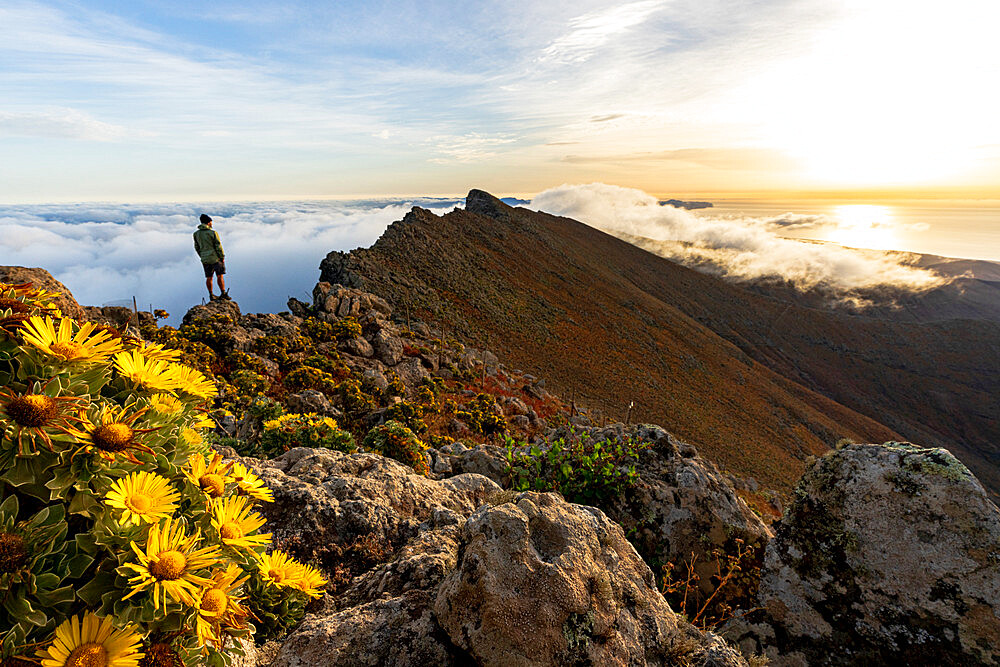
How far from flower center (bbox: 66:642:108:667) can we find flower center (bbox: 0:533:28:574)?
254 millimetres

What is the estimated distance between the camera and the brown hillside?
37094 mm

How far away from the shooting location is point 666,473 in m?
5.73

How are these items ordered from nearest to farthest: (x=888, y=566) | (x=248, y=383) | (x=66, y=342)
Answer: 1. (x=66, y=342)
2. (x=888, y=566)
3. (x=248, y=383)

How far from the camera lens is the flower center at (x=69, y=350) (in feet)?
4.58

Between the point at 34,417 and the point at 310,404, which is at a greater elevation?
the point at 34,417

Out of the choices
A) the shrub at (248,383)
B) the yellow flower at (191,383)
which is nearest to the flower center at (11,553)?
the yellow flower at (191,383)

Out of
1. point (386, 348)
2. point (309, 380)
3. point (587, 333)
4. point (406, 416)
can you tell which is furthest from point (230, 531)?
point (587, 333)

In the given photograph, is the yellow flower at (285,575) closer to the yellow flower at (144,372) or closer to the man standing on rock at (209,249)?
the yellow flower at (144,372)

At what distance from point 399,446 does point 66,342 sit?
5605 millimetres

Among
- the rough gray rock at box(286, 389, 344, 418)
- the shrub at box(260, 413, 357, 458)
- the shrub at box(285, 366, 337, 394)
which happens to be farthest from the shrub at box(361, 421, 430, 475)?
the shrub at box(285, 366, 337, 394)

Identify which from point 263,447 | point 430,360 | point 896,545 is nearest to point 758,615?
point 896,545

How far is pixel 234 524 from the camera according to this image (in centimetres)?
157

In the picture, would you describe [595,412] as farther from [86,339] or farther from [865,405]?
[865,405]

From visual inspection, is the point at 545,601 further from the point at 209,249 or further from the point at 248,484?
the point at 209,249
